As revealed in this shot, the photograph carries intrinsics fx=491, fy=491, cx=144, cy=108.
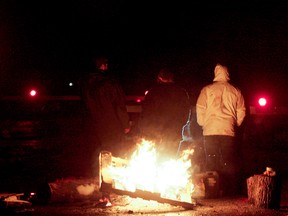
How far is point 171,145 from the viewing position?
8.14 meters

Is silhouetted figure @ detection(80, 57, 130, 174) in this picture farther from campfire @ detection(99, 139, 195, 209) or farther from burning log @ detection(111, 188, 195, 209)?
burning log @ detection(111, 188, 195, 209)

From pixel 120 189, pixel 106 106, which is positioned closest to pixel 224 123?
pixel 106 106

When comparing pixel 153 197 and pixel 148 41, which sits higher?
pixel 148 41

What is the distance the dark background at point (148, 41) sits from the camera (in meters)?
17.0

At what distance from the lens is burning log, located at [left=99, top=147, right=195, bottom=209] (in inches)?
266

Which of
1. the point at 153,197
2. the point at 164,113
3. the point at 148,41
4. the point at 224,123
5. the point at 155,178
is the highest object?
the point at 148,41

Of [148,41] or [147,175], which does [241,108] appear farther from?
[148,41]

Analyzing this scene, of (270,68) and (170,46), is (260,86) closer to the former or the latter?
(270,68)

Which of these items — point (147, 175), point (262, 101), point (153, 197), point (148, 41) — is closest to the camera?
point (153, 197)

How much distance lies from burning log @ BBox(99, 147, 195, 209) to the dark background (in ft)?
11.3

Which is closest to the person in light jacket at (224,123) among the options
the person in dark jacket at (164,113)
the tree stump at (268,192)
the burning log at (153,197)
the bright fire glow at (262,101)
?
the person in dark jacket at (164,113)

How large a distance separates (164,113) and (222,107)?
96 cm

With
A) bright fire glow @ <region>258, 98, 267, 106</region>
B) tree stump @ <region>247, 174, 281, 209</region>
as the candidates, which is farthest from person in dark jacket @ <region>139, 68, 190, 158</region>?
bright fire glow @ <region>258, 98, 267, 106</region>

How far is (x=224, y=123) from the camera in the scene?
7.97m
